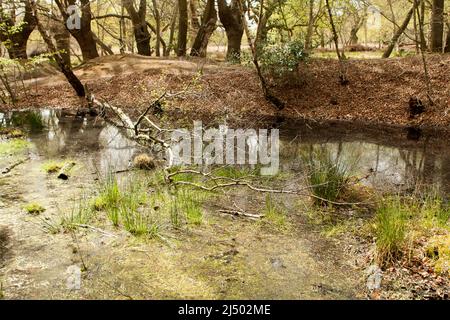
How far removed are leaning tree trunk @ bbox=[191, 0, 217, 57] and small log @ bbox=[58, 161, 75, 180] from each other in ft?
39.0

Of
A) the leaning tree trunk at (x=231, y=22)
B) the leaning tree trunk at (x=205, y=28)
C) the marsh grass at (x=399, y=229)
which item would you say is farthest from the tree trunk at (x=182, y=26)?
the marsh grass at (x=399, y=229)

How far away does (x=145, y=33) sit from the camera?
1919 centimetres

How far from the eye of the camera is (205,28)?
17891 mm

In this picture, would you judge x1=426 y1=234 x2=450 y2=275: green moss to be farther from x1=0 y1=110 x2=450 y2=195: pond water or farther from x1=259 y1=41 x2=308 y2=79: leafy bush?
x1=259 y1=41 x2=308 y2=79: leafy bush

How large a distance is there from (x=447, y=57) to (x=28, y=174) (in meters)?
13.0

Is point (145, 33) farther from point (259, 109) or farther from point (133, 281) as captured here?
point (133, 281)

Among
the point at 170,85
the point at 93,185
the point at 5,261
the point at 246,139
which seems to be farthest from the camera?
the point at 170,85

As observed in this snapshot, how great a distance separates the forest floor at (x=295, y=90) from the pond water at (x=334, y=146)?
987 mm

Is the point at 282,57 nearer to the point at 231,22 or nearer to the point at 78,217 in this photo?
the point at 231,22

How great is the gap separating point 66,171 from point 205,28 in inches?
489

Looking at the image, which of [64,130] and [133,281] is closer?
[133,281]

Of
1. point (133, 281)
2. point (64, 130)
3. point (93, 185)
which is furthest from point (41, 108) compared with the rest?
point (133, 281)
